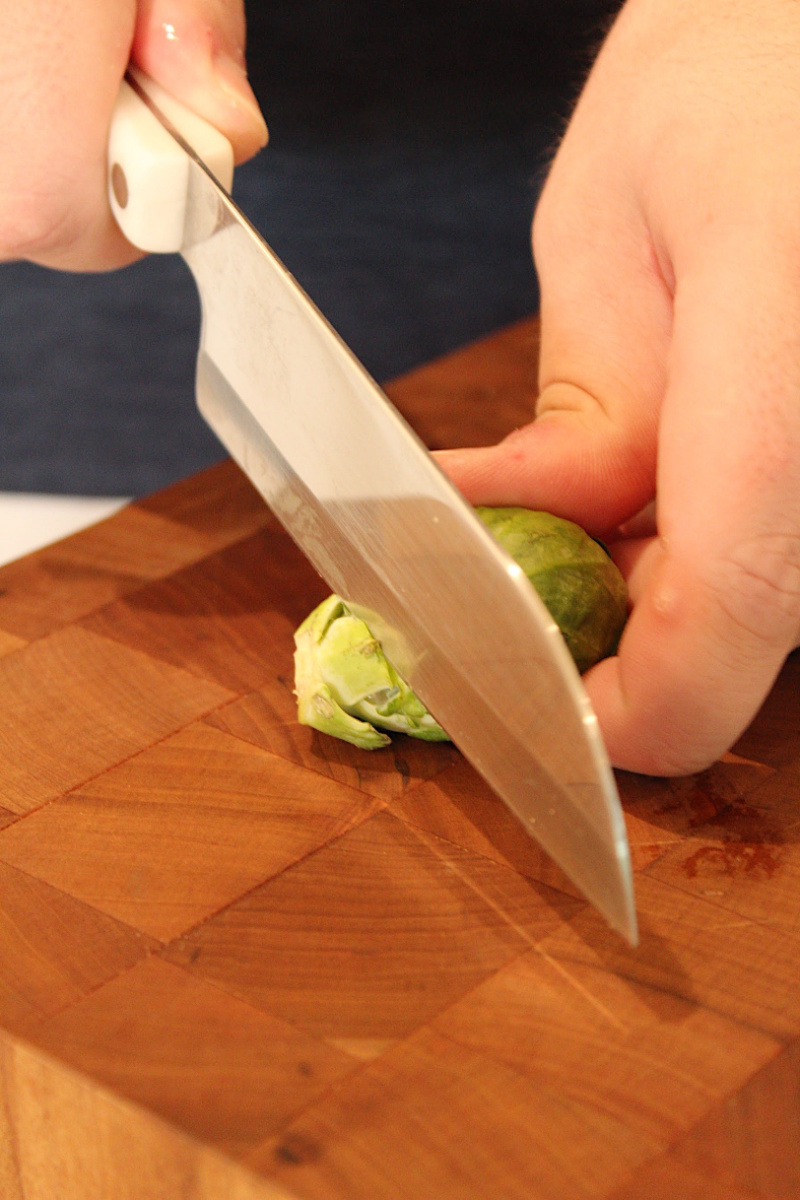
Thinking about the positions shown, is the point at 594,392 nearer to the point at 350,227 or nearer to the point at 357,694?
the point at 357,694

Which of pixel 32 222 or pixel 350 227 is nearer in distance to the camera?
pixel 32 222

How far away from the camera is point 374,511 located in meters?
1.04

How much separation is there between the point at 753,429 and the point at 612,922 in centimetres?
39

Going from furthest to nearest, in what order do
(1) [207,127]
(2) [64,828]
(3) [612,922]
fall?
(1) [207,127], (2) [64,828], (3) [612,922]

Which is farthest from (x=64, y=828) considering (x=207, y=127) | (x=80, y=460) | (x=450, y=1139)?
(x=80, y=460)

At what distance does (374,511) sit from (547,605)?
0.17 meters

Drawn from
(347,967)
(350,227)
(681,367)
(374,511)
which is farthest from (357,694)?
(350,227)

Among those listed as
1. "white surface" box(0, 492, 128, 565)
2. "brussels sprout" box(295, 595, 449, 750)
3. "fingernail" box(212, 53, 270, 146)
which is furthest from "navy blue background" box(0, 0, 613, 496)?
"brussels sprout" box(295, 595, 449, 750)

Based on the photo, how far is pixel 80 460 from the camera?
2.31 m

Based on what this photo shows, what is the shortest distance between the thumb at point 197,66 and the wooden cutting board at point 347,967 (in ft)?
1.84

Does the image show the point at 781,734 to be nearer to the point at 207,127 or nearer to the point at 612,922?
the point at 612,922

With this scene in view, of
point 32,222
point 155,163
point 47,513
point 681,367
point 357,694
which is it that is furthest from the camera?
point 47,513

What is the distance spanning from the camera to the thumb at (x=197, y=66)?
50.7 inches

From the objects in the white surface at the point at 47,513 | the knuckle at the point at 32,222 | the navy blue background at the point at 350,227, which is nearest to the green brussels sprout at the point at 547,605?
the knuckle at the point at 32,222
